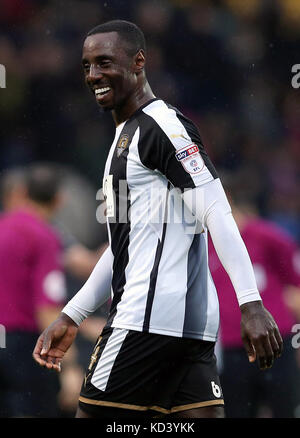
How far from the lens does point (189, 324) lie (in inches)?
127

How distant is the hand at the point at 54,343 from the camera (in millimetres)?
3518

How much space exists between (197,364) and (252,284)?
0.42 m

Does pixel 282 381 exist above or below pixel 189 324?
below

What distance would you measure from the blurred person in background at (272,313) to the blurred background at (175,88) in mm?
2122

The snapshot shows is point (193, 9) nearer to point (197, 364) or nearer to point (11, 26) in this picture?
point (11, 26)

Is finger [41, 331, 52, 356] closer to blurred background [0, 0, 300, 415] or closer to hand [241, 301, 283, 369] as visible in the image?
hand [241, 301, 283, 369]

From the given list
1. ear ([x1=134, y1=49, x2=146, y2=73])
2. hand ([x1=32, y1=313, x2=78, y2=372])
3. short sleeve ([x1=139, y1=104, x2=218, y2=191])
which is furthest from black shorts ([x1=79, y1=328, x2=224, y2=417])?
ear ([x1=134, y1=49, x2=146, y2=73])

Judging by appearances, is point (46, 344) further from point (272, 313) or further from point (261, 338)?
point (272, 313)

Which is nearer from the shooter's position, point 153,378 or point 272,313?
point 153,378

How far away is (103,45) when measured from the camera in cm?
343

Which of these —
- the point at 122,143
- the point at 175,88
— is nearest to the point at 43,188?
the point at 122,143

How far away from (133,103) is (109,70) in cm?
16

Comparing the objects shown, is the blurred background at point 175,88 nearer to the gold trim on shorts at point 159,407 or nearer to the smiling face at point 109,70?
the smiling face at point 109,70
